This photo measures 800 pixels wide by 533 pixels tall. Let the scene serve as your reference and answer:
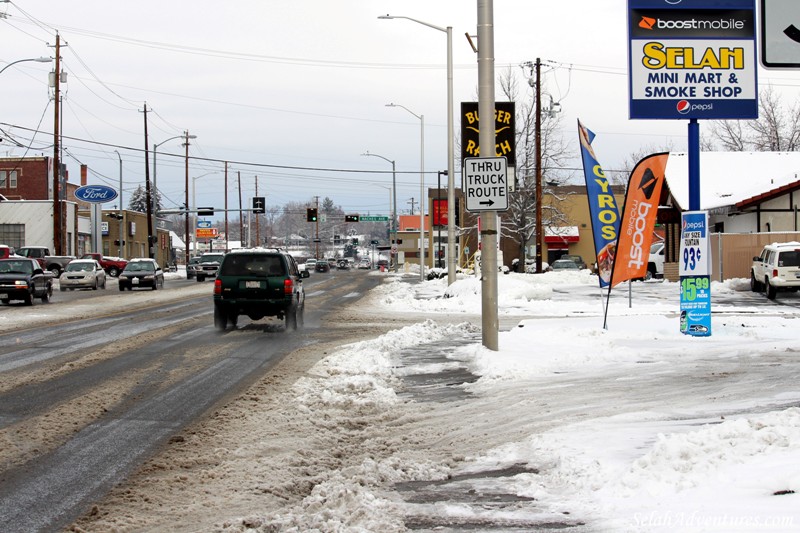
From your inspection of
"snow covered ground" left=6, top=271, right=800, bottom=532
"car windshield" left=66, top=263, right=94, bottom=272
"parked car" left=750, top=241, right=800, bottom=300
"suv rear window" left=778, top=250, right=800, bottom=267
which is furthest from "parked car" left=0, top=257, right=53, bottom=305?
"suv rear window" left=778, top=250, right=800, bottom=267

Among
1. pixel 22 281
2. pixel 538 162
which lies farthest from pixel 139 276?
pixel 538 162

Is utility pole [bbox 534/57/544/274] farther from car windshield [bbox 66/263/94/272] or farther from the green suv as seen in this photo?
the green suv

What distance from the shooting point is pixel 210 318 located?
2377 centimetres

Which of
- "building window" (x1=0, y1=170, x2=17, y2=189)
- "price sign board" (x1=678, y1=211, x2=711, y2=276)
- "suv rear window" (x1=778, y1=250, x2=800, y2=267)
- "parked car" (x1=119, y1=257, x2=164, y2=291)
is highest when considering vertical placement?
"building window" (x1=0, y1=170, x2=17, y2=189)

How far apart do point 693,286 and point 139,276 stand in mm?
37469

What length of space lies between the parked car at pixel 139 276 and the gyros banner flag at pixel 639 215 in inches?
1367

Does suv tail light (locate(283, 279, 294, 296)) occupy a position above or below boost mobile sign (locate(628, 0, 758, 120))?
below

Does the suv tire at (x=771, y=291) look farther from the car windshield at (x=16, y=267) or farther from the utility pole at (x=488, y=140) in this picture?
the car windshield at (x=16, y=267)

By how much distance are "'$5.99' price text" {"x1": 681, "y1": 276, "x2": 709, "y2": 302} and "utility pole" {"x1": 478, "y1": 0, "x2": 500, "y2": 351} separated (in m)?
3.61

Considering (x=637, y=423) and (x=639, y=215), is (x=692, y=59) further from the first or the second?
(x=637, y=423)

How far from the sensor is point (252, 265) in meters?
20.1

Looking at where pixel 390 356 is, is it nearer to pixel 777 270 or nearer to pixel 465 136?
pixel 465 136

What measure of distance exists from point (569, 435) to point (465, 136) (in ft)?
60.2

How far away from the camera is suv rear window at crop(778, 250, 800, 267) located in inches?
1205
